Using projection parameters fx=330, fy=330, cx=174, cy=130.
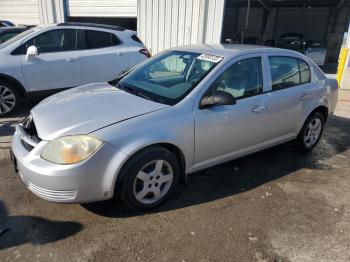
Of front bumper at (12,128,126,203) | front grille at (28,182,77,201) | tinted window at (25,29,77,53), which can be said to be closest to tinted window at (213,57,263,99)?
front bumper at (12,128,126,203)

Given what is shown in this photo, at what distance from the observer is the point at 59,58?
622 cm

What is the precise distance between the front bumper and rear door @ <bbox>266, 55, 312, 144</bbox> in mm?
2064

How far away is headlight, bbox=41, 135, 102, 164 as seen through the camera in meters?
2.71

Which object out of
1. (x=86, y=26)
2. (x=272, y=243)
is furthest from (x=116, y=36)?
(x=272, y=243)

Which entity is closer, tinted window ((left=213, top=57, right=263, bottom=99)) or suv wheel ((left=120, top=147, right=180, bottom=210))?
suv wheel ((left=120, top=147, right=180, bottom=210))

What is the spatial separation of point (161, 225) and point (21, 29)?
7.18m

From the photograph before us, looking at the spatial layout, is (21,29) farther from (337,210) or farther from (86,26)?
(337,210)

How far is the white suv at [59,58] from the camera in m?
5.84

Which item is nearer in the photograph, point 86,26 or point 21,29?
point 86,26

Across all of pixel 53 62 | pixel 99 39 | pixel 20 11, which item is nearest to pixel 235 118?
pixel 53 62

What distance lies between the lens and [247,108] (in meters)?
3.67

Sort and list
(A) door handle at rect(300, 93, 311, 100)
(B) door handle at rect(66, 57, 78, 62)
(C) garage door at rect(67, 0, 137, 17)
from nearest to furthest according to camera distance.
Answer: (A) door handle at rect(300, 93, 311, 100) → (B) door handle at rect(66, 57, 78, 62) → (C) garage door at rect(67, 0, 137, 17)

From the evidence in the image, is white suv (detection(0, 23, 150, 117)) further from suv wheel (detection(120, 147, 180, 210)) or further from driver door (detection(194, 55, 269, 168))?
suv wheel (detection(120, 147, 180, 210))

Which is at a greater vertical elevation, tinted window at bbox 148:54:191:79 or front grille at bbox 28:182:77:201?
tinted window at bbox 148:54:191:79
